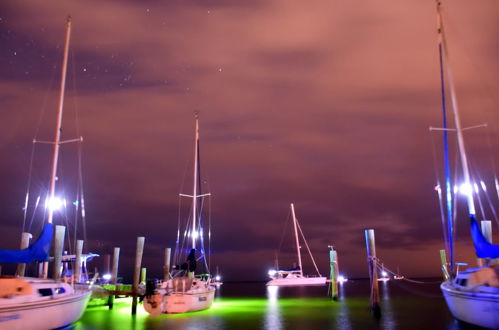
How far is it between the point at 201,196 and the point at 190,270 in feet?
29.0

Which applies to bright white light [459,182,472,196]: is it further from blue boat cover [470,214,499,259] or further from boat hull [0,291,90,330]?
boat hull [0,291,90,330]

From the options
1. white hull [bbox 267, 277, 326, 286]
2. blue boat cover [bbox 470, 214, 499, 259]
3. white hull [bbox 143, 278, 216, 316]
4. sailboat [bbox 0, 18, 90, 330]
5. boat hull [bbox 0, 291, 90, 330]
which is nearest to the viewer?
boat hull [bbox 0, 291, 90, 330]

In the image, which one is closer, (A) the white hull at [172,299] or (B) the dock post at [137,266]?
(A) the white hull at [172,299]

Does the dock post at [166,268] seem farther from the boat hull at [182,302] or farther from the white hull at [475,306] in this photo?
the white hull at [475,306]

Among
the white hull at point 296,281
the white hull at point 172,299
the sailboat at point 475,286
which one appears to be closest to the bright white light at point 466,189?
the sailboat at point 475,286

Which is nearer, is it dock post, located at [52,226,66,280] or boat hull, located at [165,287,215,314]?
dock post, located at [52,226,66,280]

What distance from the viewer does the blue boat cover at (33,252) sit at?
1828 centimetres

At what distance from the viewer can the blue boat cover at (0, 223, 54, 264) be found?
720 inches

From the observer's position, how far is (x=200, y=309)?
34.1 m

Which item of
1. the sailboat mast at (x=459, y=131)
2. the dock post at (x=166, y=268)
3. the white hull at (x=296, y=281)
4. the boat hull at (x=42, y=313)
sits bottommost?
the white hull at (x=296, y=281)

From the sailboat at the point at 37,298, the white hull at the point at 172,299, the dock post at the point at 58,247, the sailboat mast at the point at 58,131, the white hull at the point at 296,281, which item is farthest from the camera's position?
the white hull at the point at 296,281

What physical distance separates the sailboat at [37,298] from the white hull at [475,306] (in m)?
18.7

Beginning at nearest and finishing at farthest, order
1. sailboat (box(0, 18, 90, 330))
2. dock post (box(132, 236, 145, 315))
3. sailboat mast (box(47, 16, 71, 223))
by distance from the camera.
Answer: sailboat (box(0, 18, 90, 330)) → sailboat mast (box(47, 16, 71, 223)) → dock post (box(132, 236, 145, 315))

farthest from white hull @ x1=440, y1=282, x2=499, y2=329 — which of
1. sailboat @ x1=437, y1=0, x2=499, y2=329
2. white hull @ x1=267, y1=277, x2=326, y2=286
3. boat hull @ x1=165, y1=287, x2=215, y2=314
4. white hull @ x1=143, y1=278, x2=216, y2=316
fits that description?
white hull @ x1=267, y1=277, x2=326, y2=286
